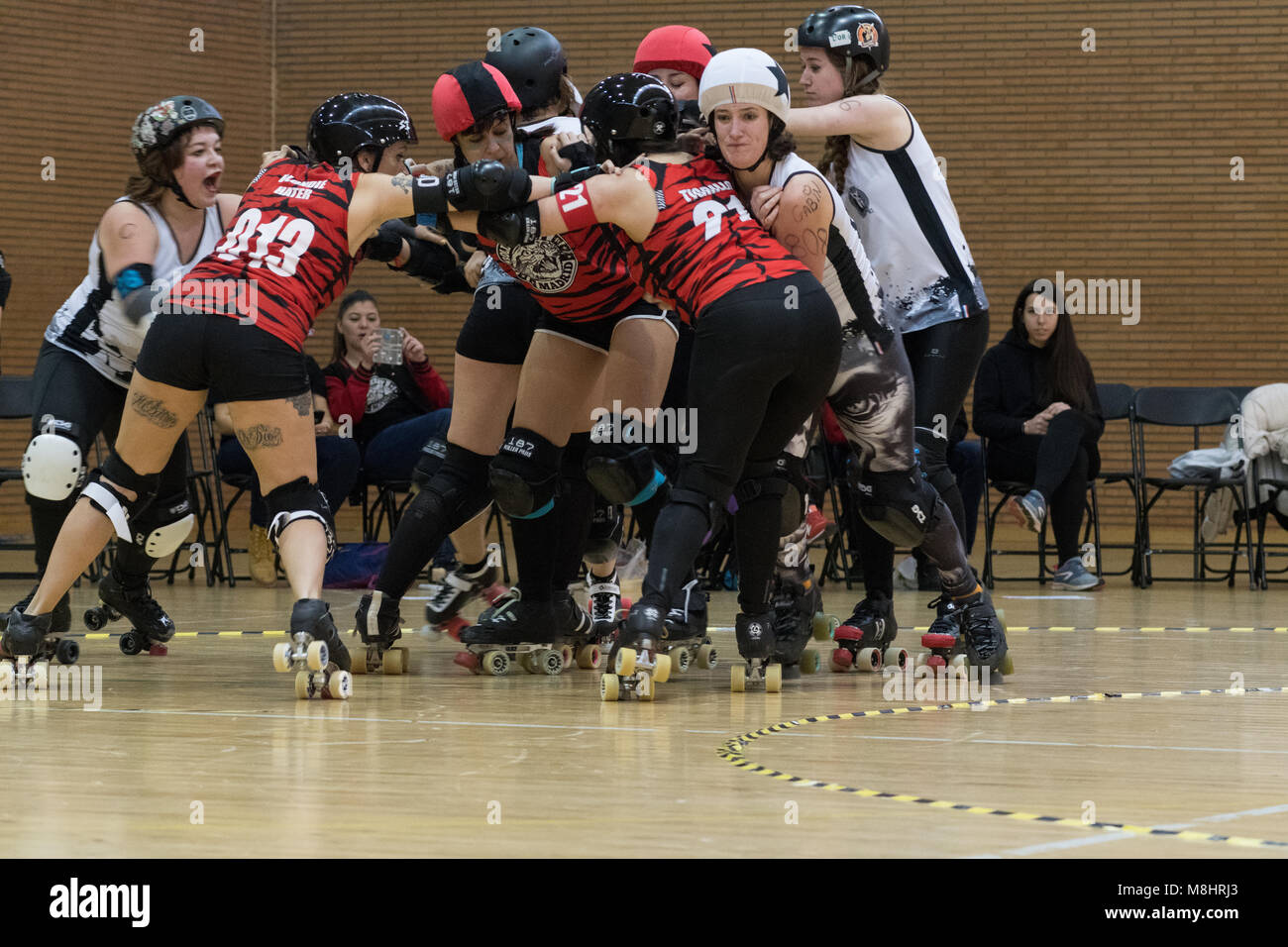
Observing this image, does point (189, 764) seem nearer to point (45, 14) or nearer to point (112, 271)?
point (112, 271)

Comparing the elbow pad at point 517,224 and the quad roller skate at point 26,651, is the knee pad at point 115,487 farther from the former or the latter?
the elbow pad at point 517,224

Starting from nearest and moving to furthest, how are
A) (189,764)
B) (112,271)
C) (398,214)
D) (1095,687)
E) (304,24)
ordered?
(189,764), (398,214), (1095,687), (112,271), (304,24)

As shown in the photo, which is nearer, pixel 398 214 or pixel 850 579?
pixel 398 214

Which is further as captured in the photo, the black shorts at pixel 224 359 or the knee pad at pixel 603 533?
the knee pad at pixel 603 533

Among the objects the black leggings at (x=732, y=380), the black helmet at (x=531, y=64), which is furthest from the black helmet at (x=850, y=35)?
the black leggings at (x=732, y=380)

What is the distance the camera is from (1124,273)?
36.6ft

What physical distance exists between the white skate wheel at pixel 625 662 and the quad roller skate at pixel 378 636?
2.80 feet

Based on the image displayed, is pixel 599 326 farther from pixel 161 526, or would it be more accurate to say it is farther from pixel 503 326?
pixel 161 526

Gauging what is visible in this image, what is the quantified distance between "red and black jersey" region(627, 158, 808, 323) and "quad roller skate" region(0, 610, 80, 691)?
67.2 inches

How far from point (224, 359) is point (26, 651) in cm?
90

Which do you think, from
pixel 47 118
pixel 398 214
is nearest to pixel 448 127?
pixel 398 214

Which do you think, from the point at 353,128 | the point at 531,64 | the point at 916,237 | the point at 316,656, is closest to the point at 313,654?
the point at 316,656

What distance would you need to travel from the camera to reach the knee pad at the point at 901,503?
3.90m
